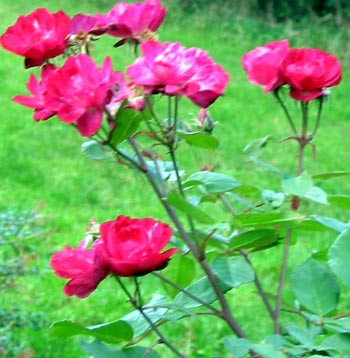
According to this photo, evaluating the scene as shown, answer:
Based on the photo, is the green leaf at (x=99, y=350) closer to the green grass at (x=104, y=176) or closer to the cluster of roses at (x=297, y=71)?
the cluster of roses at (x=297, y=71)

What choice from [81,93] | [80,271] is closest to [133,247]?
[80,271]

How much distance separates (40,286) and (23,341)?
2.35ft

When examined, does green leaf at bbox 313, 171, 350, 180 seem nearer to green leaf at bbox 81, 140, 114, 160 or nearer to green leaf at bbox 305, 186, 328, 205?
green leaf at bbox 305, 186, 328, 205

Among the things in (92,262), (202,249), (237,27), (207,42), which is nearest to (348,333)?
(202,249)

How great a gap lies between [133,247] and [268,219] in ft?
0.62

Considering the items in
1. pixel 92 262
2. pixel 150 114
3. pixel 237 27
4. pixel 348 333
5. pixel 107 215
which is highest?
pixel 150 114

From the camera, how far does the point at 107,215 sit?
5.09 meters

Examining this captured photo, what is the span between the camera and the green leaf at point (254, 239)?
1276 mm

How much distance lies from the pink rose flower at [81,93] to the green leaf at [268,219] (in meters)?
0.23

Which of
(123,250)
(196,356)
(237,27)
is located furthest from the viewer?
(237,27)

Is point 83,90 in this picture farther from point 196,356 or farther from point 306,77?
point 196,356

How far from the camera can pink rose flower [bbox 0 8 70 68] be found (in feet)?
3.94

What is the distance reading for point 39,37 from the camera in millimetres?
1210

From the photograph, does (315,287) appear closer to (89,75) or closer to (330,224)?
(330,224)
